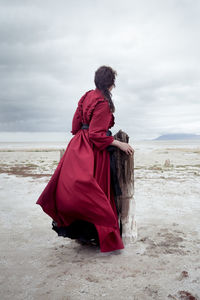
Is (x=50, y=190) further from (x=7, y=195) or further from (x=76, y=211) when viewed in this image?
(x=7, y=195)

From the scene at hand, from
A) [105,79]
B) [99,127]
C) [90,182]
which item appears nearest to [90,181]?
[90,182]

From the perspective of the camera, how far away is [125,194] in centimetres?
334

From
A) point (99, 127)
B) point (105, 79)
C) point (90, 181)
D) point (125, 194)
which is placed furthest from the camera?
point (125, 194)

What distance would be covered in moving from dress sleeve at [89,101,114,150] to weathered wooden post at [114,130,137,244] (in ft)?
1.07

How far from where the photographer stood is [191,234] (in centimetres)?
384

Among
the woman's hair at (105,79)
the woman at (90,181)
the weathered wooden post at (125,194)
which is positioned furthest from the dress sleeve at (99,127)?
the weathered wooden post at (125,194)

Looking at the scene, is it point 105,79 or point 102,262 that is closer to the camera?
point 102,262

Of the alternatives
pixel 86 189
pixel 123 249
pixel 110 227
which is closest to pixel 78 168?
pixel 86 189

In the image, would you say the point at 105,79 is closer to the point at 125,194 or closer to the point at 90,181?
the point at 90,181

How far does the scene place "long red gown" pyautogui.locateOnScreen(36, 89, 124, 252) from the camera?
9.37 feet

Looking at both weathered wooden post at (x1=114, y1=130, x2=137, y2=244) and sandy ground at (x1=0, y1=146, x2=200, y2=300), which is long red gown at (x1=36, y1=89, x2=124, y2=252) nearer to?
weathered wooden post at (x1=114, y1=130, x2=137, y2=244)

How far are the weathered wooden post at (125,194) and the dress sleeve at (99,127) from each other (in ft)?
1.07

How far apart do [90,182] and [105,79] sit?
127 centimetres

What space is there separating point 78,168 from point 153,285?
4.62ft
